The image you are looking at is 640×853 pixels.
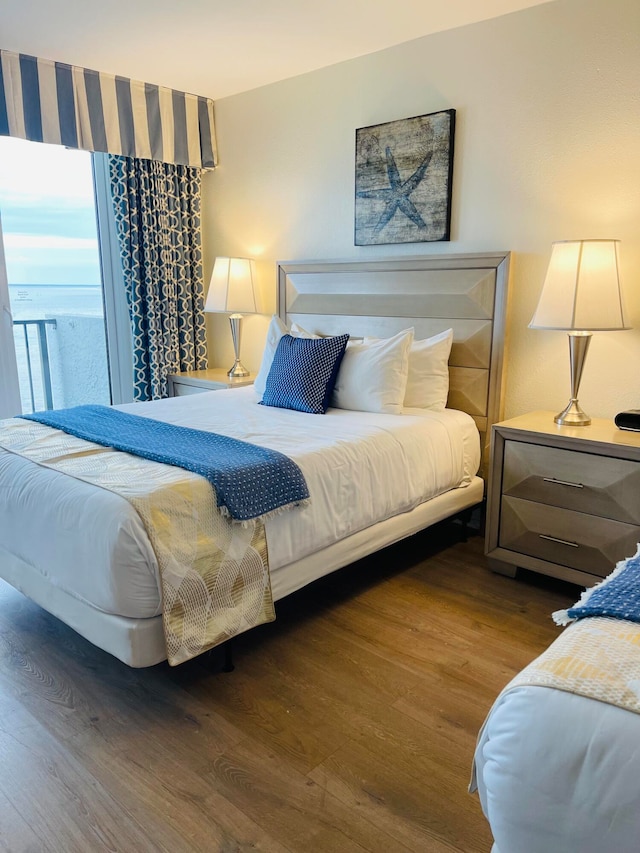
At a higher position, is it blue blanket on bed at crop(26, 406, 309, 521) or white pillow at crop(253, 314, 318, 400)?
white pillow at crop(253, 314, 318, 400)

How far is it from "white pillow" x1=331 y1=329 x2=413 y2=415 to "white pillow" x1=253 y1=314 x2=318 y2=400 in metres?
0.45

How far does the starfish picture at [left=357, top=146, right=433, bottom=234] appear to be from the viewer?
10.6 ft

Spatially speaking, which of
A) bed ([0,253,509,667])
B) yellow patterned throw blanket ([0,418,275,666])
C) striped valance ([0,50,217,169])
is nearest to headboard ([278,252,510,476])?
bed ([0,253,509,667])

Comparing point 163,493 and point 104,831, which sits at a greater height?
point 163,493

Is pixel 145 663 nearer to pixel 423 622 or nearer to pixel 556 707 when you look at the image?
pixel 423 622

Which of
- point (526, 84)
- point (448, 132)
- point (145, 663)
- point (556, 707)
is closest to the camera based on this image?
point (556, 707)

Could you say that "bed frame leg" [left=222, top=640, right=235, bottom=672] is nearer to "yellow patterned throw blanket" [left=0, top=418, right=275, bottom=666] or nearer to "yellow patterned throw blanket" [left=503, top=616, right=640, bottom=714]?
"yellow patterned throw blanket" [left=0, top=418, right=275, bottom=666]

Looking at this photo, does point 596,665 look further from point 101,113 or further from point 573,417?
point 101,113

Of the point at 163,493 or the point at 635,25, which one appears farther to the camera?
the point at 635,25

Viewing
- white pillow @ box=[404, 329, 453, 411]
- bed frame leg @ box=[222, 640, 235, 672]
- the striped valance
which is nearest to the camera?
bed frame leg @ box=[222, 640, 235, 672]

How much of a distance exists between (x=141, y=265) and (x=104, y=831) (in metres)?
3.40

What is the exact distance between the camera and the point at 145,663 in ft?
6.01

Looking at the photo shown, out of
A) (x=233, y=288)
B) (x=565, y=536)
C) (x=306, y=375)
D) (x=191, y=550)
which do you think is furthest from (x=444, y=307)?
(x=191, y=550)

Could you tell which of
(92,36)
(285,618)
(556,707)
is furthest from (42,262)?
(556,707)
